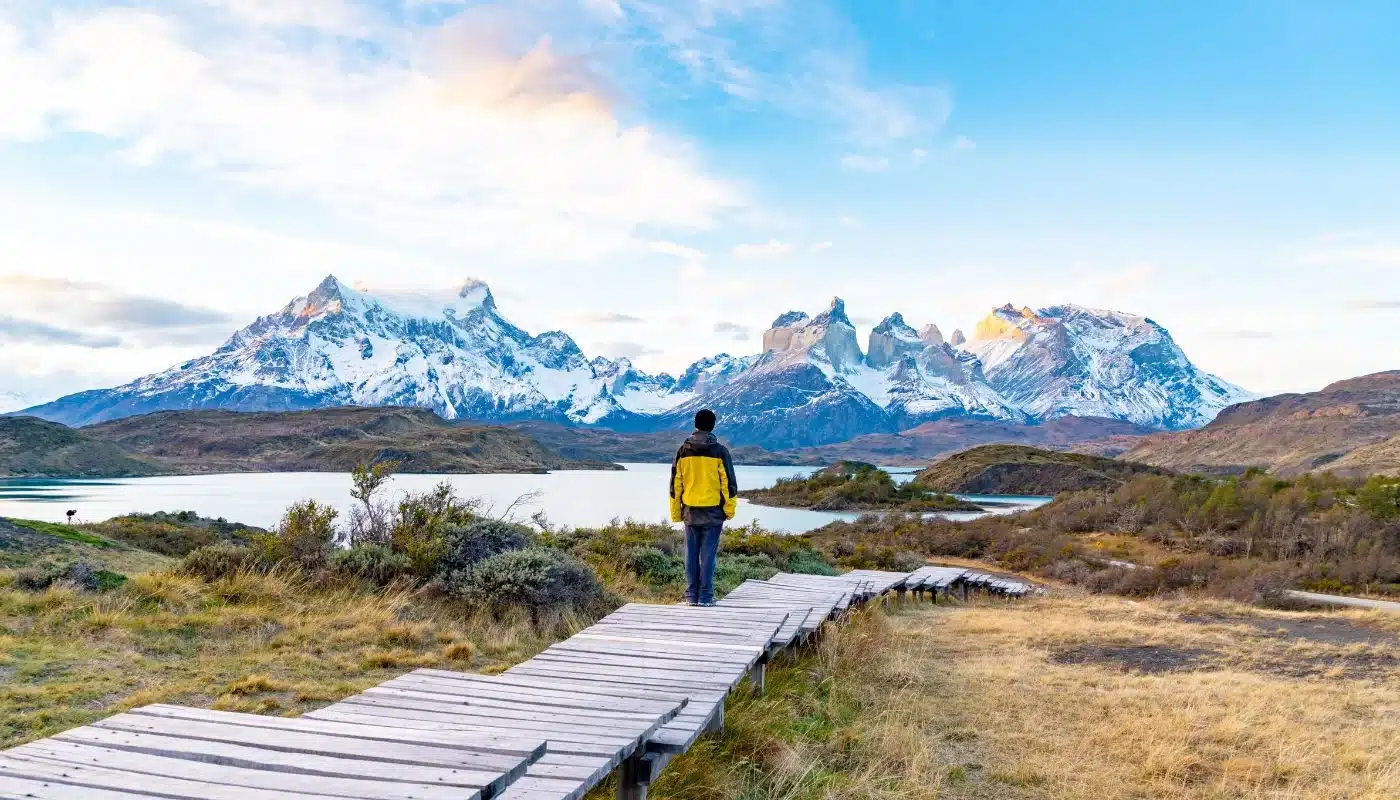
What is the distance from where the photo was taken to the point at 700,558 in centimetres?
988

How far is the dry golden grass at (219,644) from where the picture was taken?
7059mm

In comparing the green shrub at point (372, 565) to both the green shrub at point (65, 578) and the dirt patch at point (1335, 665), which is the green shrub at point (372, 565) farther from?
the dirt patch at point (1335, 665)

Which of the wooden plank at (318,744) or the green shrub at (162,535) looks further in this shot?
the green shrub at (162,535)

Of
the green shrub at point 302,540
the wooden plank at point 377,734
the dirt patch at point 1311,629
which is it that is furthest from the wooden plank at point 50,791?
the dirt patch at point 1311,629

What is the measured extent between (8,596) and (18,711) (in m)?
4.02

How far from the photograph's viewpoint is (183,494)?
80500mm

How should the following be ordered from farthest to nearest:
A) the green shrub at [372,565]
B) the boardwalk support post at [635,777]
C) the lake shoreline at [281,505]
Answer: the lake shoreline at [281,505], the green shrub at [372,565], the boardwalk support post at [635,777]

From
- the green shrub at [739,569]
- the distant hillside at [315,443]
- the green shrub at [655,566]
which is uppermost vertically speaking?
the distant hillside at [315,443]

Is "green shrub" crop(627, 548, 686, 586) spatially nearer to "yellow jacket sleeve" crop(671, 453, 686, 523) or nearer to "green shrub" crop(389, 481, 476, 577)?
"green shrub" crop(389, 481, 476, 577)

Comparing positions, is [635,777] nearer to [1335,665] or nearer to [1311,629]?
[1335,665]

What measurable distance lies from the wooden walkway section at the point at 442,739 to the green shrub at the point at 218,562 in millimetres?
6787

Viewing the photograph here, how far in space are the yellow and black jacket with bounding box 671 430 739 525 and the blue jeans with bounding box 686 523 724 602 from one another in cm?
13

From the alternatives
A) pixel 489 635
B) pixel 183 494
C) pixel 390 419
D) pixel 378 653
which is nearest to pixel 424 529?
pixel 489 635

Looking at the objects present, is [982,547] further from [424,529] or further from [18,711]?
[18,711]
